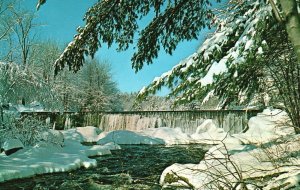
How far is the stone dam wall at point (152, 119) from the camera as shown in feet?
58.5

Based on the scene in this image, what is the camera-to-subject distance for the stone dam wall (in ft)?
58.5

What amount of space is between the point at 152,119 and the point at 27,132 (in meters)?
11.5

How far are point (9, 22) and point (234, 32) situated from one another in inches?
1063

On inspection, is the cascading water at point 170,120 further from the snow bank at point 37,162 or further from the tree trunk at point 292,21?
the tree trunk at point 292,21

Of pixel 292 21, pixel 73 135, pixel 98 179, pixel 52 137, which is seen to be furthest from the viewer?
pixel 73 135

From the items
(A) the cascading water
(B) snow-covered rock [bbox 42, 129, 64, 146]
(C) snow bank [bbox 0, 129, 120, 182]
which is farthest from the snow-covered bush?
(A) the cascading water

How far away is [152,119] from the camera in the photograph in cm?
2147

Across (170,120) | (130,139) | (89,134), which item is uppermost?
(170,120)

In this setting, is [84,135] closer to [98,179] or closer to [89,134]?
[89,134]

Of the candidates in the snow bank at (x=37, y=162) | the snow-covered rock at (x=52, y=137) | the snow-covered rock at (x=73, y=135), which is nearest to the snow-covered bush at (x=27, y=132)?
the snow-covered rock at (x=52, y=137)

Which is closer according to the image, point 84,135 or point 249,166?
point 249,166

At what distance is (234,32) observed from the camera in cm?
268

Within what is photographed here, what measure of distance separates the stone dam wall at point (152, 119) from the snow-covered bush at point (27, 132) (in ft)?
16.5

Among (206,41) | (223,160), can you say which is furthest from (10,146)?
(206,41)
